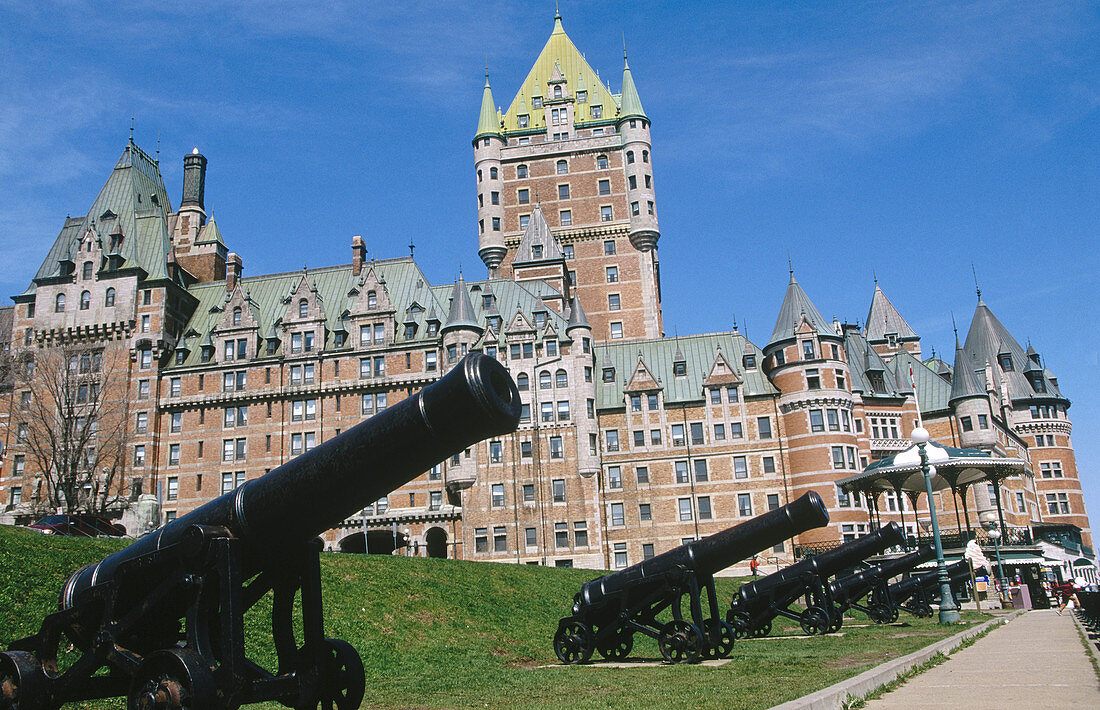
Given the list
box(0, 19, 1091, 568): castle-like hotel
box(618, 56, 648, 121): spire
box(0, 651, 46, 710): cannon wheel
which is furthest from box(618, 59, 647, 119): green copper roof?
box(0, 651, 46, 710): cannon wheel

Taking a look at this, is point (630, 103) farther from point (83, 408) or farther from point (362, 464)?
point (362, 464)

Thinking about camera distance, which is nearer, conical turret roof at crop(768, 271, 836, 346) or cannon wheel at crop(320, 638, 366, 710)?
cannon wheel at crop(320, 638, 366, 710)

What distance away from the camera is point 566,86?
84375mm

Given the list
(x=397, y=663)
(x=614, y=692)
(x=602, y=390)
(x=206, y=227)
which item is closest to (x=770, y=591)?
(x=397, y=663)

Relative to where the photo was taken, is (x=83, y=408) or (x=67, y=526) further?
(x=83, y=408)

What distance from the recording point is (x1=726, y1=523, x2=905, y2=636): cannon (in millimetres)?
23234

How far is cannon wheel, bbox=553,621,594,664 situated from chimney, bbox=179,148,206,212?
216 feet

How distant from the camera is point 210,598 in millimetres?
7832

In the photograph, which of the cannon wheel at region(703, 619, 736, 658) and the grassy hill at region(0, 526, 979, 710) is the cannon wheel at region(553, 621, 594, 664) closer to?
the grassy hill at region(0, 526, 979, 710)

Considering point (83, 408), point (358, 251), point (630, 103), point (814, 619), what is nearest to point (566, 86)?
point (630, 103)

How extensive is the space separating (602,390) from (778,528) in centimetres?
4462

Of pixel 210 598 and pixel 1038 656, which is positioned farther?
pixel 1038 656

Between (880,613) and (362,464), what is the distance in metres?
25.0

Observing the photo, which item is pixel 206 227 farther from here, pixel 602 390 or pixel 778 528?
pixel 778 528
